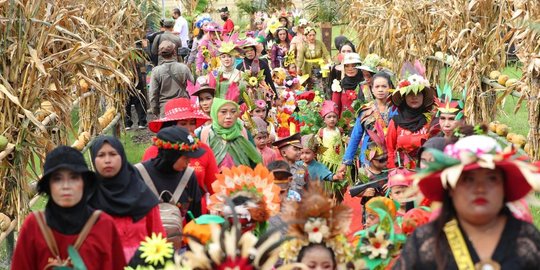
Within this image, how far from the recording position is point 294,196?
8758mm

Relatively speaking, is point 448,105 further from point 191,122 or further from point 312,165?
point 191,122

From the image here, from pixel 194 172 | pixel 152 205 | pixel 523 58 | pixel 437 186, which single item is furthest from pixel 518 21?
pixel 437 186

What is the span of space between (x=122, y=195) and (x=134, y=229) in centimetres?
22

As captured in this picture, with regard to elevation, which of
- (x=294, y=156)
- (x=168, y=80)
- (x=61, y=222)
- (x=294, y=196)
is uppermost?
(x=61, y=222)

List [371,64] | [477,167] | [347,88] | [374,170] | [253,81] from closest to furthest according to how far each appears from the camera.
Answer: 1. [477,167]
2. [374,170]
3. [371,64]
4. [253,81]
5. [347,88]

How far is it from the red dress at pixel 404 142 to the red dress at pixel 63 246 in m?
4.36

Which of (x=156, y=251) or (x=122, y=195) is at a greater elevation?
(x=122, y=195)

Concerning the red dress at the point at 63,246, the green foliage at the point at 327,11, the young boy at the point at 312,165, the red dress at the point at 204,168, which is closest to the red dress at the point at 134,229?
the red dress at the point at 63,246

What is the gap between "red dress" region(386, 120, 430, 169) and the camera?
32.9ft

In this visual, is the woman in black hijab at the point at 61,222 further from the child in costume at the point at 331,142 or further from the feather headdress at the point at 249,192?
the child in costume at the point at 331,142

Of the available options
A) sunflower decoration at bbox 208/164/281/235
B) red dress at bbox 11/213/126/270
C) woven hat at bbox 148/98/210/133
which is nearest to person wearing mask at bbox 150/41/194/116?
woven hat at bbox 148/98/210/133

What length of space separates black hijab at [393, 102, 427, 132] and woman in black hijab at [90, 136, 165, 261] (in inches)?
149

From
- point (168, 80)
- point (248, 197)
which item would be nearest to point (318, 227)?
point (248, 197)

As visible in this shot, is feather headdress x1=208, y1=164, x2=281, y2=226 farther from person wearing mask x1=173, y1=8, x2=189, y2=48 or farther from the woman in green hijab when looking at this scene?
person wearing mask x1=173, y1=8, x2=189, y2=48
